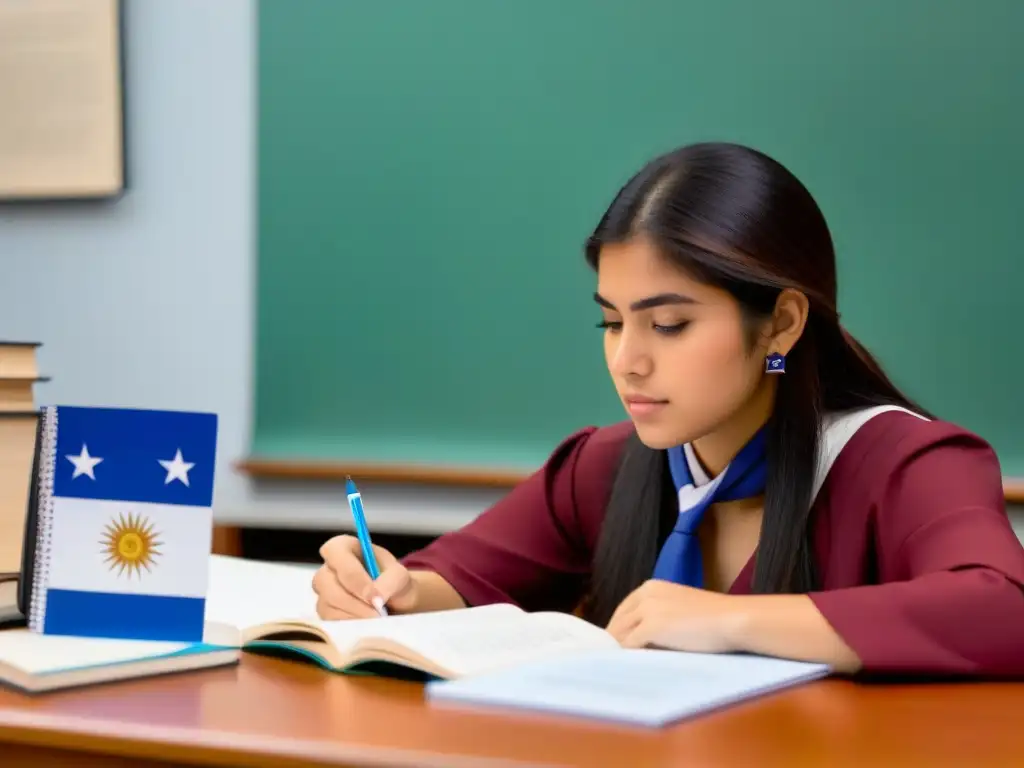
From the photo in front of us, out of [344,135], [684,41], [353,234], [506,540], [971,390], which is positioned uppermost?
[684,41]

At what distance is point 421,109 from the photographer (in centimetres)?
239

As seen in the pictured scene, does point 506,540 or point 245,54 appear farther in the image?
point 245,54

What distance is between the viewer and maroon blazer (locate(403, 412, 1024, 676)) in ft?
3.33

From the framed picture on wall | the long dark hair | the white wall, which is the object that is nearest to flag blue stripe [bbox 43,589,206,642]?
the long dark hair

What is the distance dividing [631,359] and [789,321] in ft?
0.68

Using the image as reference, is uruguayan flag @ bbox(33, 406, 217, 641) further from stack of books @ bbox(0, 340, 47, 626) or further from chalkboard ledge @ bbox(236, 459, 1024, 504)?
chalkboard ledge @ bbox(236, 459, 1024, 504)

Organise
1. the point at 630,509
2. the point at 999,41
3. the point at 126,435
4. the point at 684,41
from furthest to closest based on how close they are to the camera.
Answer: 1. the point at 684,41
2. the point at 999,41
3. the point at 630,509
4. the point at 126,435

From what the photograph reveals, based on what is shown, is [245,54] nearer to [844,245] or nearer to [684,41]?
[684,41]

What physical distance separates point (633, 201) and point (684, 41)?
3.09 feet

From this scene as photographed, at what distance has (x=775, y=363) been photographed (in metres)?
Answer: 1.34

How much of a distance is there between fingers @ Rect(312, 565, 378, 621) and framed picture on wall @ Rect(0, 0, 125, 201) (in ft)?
4.99

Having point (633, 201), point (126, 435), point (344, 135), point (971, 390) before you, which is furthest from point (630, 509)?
point (344, 135)

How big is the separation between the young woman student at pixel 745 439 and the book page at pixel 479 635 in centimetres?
7

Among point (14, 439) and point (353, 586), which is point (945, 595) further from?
point (14, 439)
